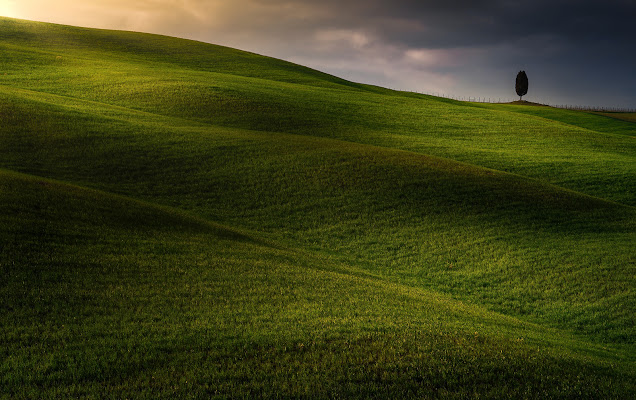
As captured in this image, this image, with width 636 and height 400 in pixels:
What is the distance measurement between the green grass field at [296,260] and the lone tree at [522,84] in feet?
282

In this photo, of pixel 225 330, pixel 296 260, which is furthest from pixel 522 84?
A: pixel 225 330

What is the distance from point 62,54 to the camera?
63625 mm

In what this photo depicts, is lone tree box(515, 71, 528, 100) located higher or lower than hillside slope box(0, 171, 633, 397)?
higher

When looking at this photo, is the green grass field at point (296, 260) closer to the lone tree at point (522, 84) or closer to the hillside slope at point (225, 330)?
the hillside slope at point (225, 330)

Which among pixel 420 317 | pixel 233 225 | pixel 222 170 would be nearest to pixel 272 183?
pixel 222 170

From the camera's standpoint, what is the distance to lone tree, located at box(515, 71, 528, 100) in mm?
122500

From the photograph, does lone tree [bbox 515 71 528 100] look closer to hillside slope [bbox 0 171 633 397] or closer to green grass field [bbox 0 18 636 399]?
green grass field [bbox 0 18 636 399]

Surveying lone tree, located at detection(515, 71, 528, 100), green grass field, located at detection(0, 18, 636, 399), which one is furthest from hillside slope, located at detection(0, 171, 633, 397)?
lone tree, located at detection(515, 71, 528, 100)

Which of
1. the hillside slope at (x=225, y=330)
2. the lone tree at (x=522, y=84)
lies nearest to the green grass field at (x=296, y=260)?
the hillside slope at (x=225, y=330)

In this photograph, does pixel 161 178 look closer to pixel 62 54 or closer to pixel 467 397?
pixel 467 397

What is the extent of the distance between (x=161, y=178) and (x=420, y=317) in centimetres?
1872

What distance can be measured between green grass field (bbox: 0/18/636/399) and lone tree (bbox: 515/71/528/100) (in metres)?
85.9

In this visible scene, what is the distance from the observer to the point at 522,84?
403 ft

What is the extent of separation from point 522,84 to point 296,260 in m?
122
